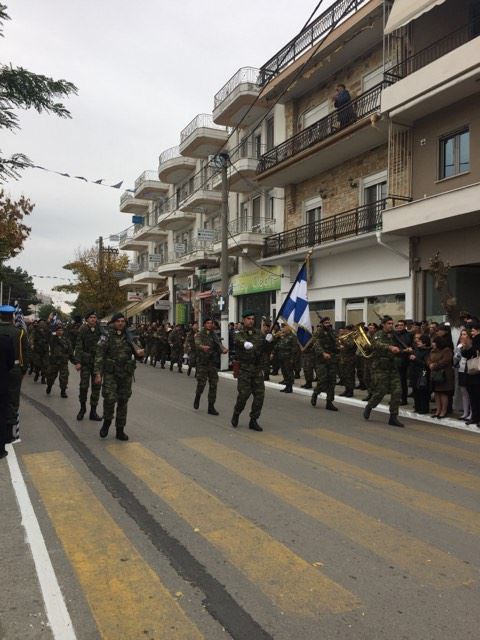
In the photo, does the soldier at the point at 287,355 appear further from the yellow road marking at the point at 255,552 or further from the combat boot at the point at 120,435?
the yellow road marking at the point at 255,552

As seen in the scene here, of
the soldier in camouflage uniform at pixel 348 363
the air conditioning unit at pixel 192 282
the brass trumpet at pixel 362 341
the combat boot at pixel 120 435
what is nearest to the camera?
the combat boot at pixel 120 435

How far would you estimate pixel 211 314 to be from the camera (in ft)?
103

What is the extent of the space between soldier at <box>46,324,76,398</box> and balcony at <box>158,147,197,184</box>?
23.8m

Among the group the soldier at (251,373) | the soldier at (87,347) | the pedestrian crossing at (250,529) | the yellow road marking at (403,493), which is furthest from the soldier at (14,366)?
the yellow road marking at (403,493)

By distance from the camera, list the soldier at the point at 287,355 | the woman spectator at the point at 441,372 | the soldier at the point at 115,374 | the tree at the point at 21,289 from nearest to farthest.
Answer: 1. the soldier at the point at 115,374
2. the woman spectator at the point at 441,372
3. the soldier at the point at 287,355
4. the tree at the point at 21,289

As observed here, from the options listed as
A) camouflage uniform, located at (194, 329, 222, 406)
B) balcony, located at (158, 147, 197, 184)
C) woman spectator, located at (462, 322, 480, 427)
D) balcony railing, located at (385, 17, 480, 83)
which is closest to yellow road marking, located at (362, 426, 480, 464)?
woman spectator, located at (462, 322, 480, 427)

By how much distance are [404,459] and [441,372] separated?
3391 mm

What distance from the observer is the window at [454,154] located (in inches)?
603

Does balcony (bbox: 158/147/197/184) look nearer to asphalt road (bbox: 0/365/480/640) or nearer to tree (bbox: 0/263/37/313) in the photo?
asphalt road (bbox: 0/365/480/640)

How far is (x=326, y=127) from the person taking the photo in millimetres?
20766

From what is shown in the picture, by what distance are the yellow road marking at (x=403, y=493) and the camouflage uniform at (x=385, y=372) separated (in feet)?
8.65

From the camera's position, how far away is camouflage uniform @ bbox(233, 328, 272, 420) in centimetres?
912

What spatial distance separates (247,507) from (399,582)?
1.76m

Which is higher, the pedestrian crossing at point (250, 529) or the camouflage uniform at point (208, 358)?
the camouflage uniform at point (208, 358)
